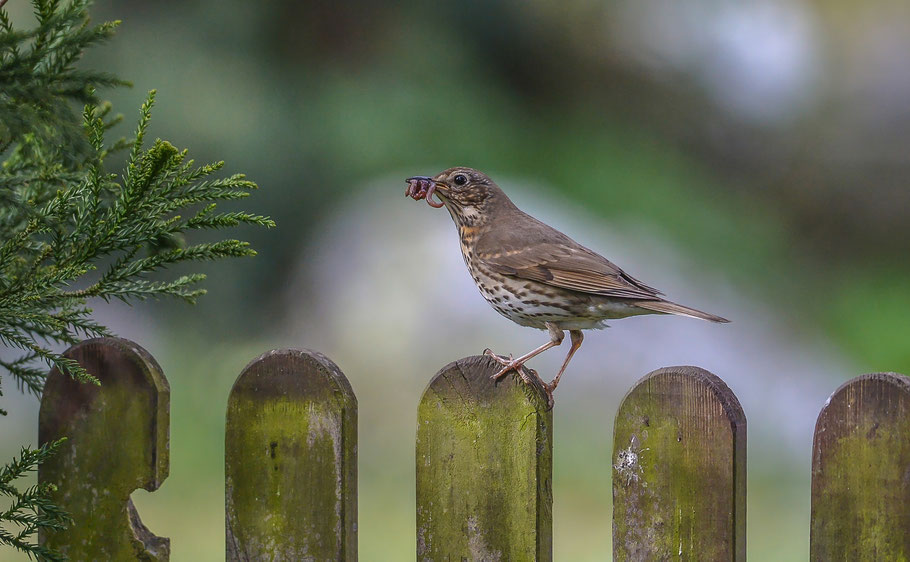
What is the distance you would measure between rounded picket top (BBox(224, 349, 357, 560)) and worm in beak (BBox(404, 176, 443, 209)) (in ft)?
4.18

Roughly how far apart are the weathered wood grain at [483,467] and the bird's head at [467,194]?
157cm

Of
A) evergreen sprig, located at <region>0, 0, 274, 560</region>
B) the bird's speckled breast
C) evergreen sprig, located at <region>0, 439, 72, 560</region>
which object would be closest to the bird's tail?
the bird's speckled breast

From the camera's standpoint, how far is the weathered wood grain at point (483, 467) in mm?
2381

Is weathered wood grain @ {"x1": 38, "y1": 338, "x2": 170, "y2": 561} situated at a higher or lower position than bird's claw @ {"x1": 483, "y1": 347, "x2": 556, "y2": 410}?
lower

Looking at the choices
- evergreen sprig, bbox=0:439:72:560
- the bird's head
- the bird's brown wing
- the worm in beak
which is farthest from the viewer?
the bird's head

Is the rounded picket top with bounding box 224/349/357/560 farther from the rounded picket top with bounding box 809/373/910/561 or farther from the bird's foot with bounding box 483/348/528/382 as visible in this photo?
the rounded picket top with bounding box 809/373/910/561

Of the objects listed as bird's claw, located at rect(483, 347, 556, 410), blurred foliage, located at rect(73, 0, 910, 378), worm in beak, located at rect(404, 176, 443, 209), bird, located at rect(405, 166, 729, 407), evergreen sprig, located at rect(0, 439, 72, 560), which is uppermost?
blurred foliage, located at rect(73, 0, 910, 378)

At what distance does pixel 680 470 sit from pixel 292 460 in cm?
88

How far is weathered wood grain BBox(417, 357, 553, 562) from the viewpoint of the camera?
2.38 m

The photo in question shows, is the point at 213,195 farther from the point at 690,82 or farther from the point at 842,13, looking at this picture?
the point at 842,13

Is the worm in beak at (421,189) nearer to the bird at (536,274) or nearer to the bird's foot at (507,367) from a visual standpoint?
the bird at (536,274)

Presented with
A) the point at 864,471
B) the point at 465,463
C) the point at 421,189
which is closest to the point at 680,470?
the point at 864,471

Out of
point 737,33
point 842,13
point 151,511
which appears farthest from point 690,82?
point 151,511

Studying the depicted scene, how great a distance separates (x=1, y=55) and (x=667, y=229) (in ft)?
21.0
